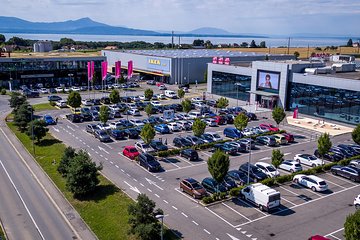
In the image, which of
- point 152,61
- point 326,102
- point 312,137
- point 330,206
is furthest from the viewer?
point 152,61

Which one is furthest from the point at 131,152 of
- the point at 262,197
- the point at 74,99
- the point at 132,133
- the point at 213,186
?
the point at 74,99

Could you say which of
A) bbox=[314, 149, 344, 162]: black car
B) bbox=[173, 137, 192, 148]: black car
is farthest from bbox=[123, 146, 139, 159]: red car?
bbox=[314, 149, 344, 162]: black car

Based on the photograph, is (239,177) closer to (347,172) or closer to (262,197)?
(262,197)

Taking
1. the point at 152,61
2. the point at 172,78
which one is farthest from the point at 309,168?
the point at 152,61

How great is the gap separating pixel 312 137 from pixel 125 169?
92.8ft

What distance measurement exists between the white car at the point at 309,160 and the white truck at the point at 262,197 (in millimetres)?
12151

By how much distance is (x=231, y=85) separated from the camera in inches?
3253

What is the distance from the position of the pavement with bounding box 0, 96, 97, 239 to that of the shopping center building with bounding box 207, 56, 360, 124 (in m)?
46.3

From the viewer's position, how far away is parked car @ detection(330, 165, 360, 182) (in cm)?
3584

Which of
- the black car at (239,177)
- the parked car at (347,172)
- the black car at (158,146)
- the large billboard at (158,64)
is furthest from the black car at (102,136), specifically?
the large billboard at (158,64)

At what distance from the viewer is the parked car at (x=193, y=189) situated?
30.9m

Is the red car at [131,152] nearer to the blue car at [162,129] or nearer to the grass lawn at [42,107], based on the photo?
the blue car at [162,129]

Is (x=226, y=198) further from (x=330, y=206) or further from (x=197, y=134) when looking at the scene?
(x=197, y=134)

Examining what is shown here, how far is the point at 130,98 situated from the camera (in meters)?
77.4
